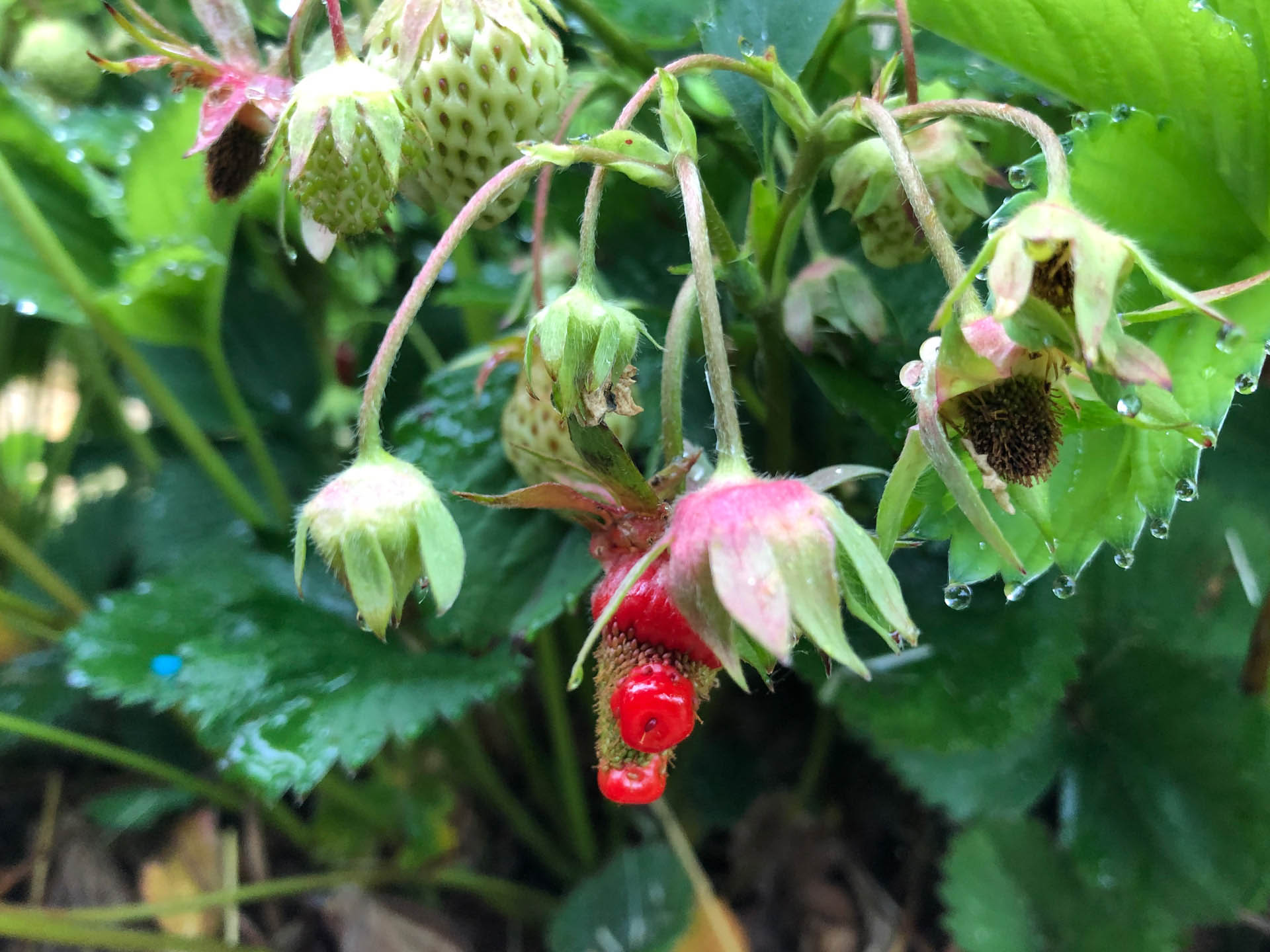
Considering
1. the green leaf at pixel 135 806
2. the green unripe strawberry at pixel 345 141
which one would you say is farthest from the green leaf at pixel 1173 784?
the green leaf at pixel 135 806

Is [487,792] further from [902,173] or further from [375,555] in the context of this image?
[902,173]

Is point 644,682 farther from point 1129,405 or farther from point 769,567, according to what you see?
point 1129,405

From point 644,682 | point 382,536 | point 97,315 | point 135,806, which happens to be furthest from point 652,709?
point 135,806

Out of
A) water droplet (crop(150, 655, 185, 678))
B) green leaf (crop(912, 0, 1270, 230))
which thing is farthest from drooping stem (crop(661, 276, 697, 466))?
water droplet (crop(150, 655, 185, 678))

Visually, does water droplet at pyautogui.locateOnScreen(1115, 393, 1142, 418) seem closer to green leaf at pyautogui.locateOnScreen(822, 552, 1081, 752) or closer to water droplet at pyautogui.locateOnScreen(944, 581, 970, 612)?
water droplet at pyautogui.locateOnScreen(944, 581, 970, 612)

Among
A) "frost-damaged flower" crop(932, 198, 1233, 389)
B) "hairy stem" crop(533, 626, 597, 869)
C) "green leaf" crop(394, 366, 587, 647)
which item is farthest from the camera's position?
"hairy stem" crop(533, 626, 597, 869)

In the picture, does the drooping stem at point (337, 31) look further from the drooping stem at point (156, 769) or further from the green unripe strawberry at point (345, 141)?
the drooping stem at point (156, 769)

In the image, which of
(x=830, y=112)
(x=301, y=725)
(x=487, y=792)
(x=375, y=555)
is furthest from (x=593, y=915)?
(x=830, y=112)
